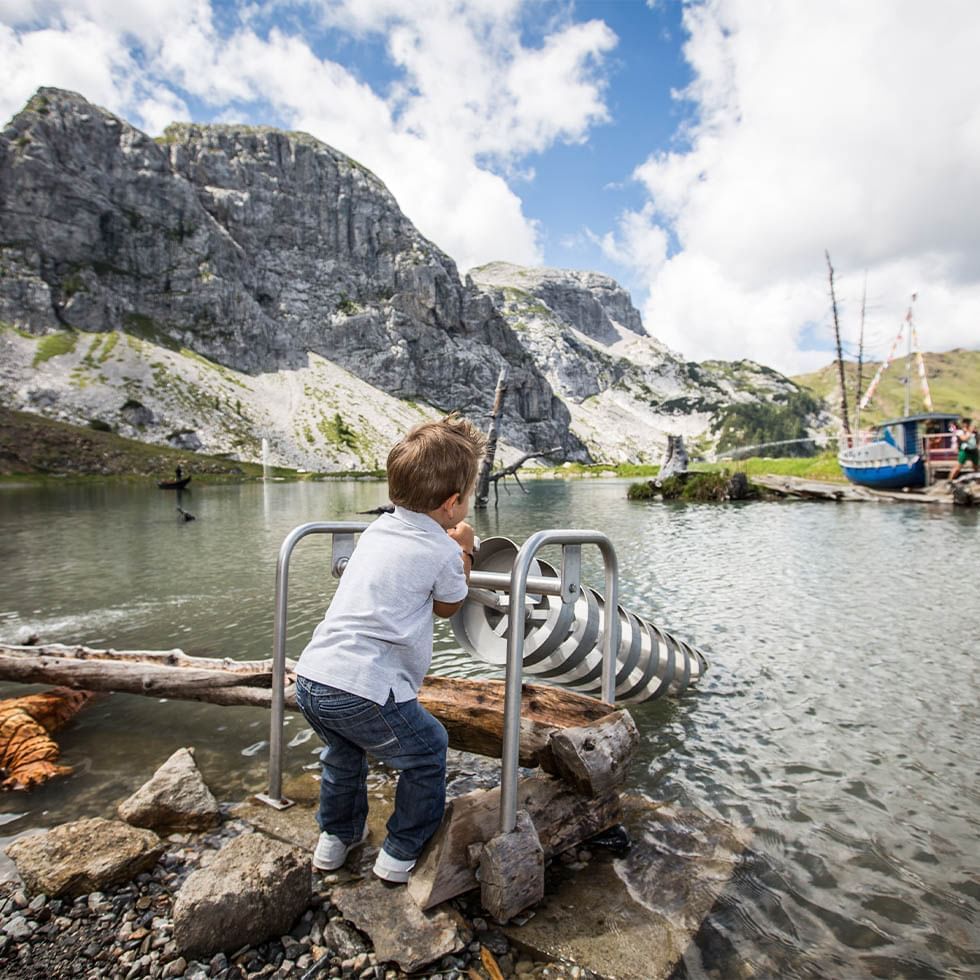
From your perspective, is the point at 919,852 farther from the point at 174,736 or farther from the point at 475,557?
the point at 174,736

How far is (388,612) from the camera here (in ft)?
11.5

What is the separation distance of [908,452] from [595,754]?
50.5m

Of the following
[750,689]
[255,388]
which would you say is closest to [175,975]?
[750,689]

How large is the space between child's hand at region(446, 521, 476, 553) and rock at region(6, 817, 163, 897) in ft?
9.99

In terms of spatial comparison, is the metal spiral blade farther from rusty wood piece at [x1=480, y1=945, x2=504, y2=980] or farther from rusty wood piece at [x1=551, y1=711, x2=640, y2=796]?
rusty wood piece at [x1=480, y1=945, x2=504, y2=980]

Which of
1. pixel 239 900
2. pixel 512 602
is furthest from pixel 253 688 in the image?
pixel 512 602

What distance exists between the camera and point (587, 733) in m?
4.37

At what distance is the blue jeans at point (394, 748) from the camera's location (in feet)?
11.5

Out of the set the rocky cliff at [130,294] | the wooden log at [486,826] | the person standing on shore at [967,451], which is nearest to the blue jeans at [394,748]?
the wooden log at [486,826]

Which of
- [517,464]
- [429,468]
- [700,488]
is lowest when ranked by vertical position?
[700,488]

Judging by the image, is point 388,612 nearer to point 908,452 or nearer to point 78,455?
point 908,452

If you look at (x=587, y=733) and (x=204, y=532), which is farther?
(x=204, y=532)

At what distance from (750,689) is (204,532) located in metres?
27.1

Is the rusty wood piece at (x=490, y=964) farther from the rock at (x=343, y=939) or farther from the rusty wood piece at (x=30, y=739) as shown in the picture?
the rusty wood piece at (x=30, y=739)
